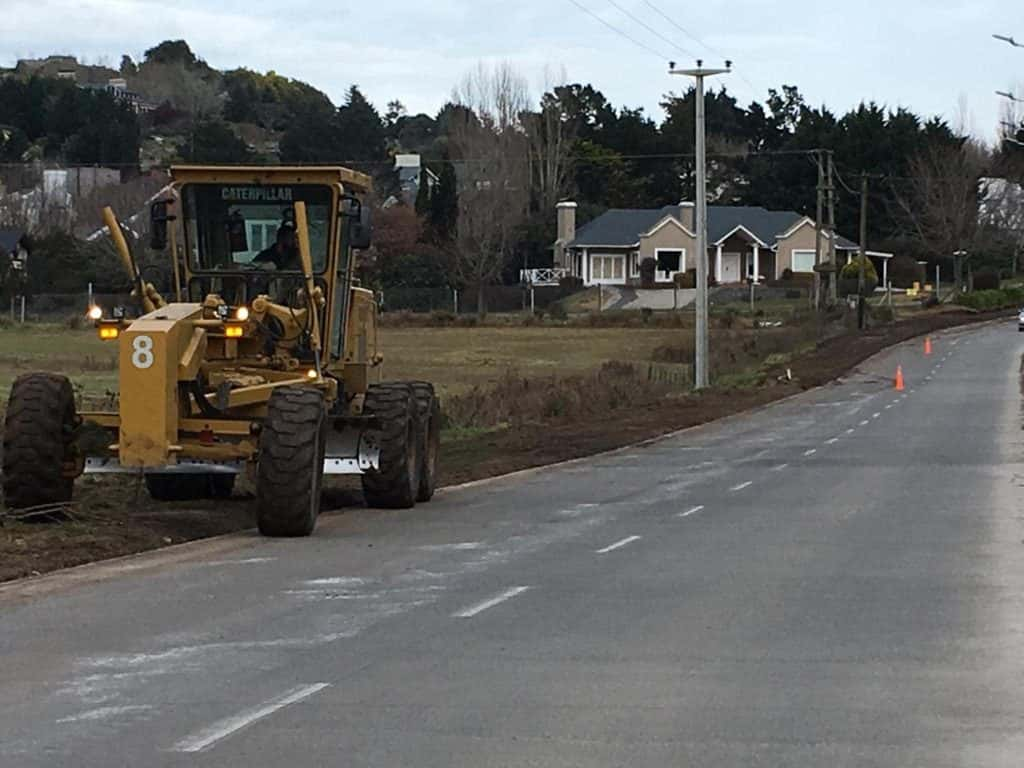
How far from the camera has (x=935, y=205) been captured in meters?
118

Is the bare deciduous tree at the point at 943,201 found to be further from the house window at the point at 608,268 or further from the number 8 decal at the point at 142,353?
the number 8 decal at the point at 142,353

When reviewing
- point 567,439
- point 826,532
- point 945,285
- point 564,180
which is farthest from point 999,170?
point 826,532

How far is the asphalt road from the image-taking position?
8.91 metres

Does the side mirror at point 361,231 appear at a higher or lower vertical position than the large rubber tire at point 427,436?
higher

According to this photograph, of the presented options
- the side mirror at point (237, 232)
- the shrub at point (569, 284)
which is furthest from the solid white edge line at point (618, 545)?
the shrub at point (569, 284)

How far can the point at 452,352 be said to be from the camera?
67.1 metres

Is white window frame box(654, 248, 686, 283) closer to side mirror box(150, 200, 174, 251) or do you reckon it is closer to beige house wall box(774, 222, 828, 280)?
beige house wall box(774, 222, 828, 280)

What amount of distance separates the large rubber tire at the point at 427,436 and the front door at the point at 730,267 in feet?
324

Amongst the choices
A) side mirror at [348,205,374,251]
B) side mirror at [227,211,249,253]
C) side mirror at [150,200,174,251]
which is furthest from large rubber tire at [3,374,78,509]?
side mirror at [348,205,374,251]

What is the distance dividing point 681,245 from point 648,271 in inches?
118

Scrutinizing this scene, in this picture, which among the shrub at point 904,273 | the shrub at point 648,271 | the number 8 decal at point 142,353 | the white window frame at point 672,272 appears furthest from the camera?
the shrub at point 904,273

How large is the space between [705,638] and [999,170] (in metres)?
131

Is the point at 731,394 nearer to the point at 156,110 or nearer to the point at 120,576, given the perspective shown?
the point at 120,576

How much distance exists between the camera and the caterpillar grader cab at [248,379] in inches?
690
